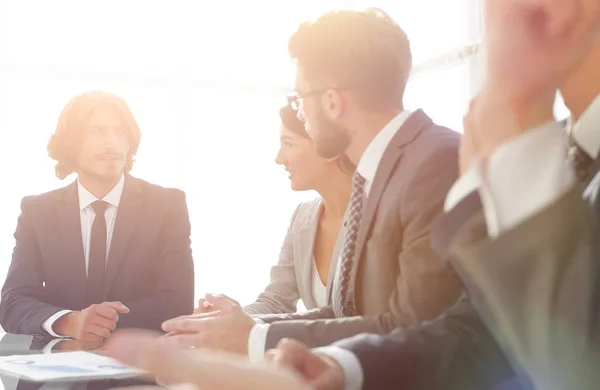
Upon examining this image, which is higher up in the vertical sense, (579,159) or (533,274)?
(579,159)

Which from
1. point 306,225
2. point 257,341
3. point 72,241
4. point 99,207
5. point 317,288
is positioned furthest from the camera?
point 99,207

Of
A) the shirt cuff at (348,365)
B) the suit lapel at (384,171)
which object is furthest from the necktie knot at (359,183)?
the shirt cuff at (348,365)

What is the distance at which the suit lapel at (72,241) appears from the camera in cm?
216

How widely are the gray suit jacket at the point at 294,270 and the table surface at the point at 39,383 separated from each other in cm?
51

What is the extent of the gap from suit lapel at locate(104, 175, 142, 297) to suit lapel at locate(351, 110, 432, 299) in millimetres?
1250

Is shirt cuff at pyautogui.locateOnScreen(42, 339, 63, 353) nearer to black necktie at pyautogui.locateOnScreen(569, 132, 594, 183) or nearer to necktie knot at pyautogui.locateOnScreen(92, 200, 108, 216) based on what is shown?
necktie knot at pyautogui.locateOnScreen(92, 200, 108, 216)

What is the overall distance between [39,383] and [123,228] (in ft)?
4.03

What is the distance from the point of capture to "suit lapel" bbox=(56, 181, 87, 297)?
2156 mm

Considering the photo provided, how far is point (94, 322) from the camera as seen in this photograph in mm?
1630

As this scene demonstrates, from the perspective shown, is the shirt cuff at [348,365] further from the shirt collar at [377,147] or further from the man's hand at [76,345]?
the man's hand at [76,345]

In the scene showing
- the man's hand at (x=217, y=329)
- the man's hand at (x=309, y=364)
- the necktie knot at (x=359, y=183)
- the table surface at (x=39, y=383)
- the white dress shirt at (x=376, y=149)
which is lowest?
the table surface at (x=39, y=383)

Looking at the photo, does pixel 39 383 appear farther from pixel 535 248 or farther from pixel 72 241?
pixel 72 241

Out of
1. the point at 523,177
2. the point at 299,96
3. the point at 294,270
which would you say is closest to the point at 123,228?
the point at 294,270

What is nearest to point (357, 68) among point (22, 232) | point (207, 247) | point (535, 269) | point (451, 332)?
point (451, 332)
